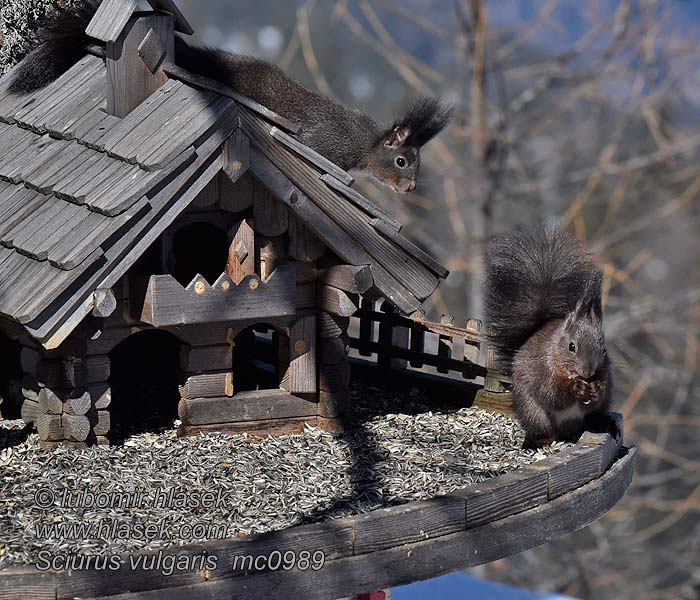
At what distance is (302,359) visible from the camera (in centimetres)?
312

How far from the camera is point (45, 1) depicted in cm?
→ 374

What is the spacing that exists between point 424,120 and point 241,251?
1.72 metres

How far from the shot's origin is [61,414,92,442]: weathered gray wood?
112 inches

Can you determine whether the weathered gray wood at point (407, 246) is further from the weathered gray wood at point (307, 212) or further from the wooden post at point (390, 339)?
the wooden post at point (390, 339)

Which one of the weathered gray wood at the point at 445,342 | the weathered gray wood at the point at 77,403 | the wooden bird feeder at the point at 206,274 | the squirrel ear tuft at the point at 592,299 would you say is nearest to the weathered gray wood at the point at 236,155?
the wooden bird feeder at the point at 206,274

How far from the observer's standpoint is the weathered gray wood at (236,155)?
2.74m

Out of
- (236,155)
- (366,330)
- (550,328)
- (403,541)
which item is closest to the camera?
(403,541)

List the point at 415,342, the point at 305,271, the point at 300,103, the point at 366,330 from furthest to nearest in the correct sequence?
the point at 300,103 < the point at 366,330 < the point at 415,342 < the point at 305,271

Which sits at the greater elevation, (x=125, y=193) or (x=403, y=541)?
(x=125, y=193)

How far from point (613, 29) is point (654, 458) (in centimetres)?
409

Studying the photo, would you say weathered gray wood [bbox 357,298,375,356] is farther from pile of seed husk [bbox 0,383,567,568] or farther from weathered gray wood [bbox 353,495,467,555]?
weathered gray wood [bbox 353,495,467,555]

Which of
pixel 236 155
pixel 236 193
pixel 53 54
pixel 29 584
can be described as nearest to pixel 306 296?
pixel 236 193

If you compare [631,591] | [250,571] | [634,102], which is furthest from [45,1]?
[631,591]

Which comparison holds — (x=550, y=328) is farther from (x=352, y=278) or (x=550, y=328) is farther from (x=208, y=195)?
(x=208, y=195)
